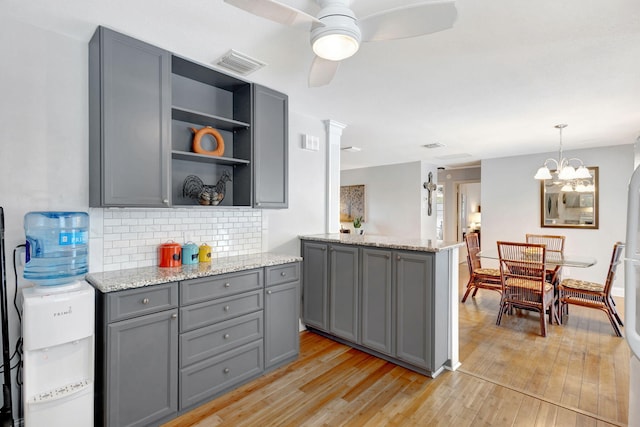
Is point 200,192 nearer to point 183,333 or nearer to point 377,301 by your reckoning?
point 183,333

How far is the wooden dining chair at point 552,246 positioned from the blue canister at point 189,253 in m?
4.00

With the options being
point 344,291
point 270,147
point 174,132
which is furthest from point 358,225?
point 174,132

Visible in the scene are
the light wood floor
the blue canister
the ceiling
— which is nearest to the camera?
the ceiling

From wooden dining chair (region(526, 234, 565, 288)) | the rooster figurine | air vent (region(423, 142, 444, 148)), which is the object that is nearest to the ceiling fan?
the rooster figurine

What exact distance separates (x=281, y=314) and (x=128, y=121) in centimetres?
183

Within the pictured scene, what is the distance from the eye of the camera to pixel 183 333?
209cm

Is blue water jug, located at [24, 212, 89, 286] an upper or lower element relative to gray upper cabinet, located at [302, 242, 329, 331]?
upper

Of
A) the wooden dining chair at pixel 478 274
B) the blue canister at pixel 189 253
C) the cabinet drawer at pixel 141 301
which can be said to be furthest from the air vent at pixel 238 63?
the wooden dining chair at pixel 478 274

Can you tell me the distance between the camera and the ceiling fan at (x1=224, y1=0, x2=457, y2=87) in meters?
1.37

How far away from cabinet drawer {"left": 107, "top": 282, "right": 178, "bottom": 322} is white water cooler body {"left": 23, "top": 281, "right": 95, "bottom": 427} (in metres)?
0.10

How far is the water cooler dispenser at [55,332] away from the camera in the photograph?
158 cm

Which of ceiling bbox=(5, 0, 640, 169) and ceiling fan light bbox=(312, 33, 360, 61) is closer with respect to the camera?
ceiling fan light bbox=(312, 33, 360, 61)

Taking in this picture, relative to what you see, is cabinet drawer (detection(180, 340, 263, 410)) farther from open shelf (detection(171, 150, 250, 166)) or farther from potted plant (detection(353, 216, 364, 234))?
potted plant (detection(353, 216, 364, 234))

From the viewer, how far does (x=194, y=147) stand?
8.24 feet
